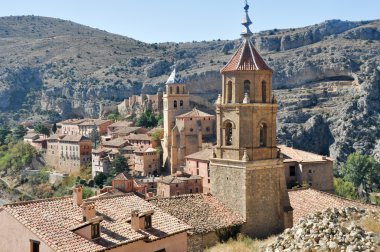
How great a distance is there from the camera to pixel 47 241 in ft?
43.8

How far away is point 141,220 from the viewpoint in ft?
50.5

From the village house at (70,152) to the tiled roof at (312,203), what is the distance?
55.4 metres

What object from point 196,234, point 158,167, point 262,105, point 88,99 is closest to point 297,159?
point 158,167

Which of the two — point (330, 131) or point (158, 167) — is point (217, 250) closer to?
point (158, 167)

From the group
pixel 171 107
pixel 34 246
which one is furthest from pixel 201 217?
pixel 171 107

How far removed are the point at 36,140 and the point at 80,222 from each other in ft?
241

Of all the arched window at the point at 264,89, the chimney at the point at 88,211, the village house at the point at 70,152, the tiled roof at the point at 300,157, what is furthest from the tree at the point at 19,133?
the chimney at the point at 88,211

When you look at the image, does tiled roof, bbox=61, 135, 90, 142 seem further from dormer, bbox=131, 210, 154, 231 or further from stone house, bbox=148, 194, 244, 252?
dormer, bbox=131, 210, 154, 231

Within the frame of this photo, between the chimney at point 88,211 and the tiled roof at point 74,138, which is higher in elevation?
the chimney at point 88,211

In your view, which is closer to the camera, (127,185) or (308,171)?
(308,171)

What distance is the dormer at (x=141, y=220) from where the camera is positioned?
49.9 feet

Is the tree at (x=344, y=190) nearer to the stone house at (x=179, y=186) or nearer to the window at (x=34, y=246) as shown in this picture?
the stone house at (x=179, y=186)

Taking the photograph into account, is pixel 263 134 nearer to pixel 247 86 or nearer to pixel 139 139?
pixel 247 86

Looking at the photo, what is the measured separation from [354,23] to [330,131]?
66.3 meters
